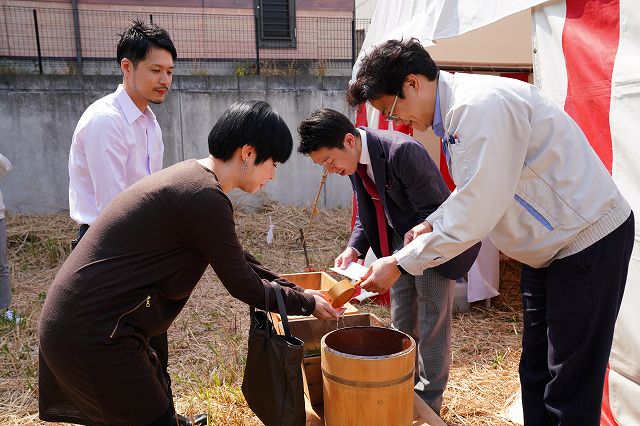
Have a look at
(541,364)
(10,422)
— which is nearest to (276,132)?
(541,364)

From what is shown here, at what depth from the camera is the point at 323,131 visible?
2566mm

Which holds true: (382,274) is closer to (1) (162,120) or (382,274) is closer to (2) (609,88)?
(2) (609,88)

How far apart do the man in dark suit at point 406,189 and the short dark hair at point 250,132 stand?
32.8 inches

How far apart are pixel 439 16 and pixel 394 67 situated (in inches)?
61.6

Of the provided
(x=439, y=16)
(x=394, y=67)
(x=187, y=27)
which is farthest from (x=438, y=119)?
(x=187, y=27)

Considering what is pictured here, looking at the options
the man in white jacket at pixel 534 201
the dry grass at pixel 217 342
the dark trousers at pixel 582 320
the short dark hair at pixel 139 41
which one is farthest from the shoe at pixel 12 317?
the dark trousers at pixel 582 320

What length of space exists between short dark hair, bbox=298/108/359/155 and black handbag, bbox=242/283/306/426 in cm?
98

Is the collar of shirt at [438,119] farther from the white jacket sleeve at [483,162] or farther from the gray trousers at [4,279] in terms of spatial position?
the gray trousers at [4,279]

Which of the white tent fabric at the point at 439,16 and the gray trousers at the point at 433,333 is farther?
the white tent fabric at the point at 439,16

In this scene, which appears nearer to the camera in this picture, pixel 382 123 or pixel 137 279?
pixel 137 279

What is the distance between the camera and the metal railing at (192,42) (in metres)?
10.7

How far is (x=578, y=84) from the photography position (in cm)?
243

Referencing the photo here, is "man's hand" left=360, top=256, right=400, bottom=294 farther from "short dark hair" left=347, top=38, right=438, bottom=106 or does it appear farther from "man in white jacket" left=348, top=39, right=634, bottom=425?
"short dark hair" left=347, top=38, right=438, bottom=106

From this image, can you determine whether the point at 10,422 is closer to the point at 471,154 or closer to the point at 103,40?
the point at 471,154
